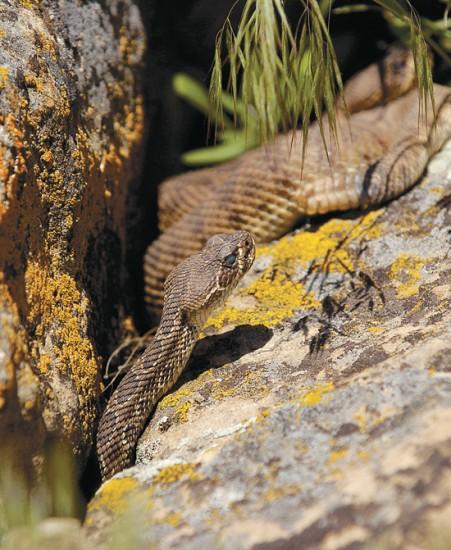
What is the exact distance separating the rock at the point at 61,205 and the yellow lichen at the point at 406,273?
197 cm

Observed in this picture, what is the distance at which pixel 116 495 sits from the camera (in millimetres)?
3342

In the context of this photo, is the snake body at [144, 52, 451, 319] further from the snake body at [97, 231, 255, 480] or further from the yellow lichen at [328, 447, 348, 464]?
the yellow lichen at [328, 447, 348, 464]

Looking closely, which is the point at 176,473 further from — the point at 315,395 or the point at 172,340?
the point at 172,340

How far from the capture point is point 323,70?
3.67 m

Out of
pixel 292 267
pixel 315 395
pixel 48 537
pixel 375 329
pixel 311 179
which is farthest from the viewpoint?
pixel 311 179

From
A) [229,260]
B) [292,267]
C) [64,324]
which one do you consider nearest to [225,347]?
[229,260]

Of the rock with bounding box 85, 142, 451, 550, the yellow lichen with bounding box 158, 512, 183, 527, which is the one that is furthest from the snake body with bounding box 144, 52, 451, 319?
the yellow lichen with bounding box 158, 512, 183, 527

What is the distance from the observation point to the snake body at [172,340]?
13.3 feet

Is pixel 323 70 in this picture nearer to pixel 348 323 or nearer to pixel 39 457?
pixel 348 323

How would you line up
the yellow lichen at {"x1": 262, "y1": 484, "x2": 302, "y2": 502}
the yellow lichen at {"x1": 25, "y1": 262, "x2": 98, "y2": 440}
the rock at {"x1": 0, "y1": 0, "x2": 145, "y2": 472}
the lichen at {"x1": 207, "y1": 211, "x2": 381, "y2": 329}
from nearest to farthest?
the yellow lichen at {"x1": 262, "y1": 484, "x2": 302, "y2": 502}, the rock at {"x1": 0, "y1": 0, "x2": 145, "y2": 472}, the yellow lichen at {"x1": 25, "y1": 262, "x2": 98, "y2": 440}, the lichen at {"x1": 207, "y1": 211, "x2": 381, "y2": 329}

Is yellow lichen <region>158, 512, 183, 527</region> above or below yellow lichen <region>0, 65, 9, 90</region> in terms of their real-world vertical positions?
below

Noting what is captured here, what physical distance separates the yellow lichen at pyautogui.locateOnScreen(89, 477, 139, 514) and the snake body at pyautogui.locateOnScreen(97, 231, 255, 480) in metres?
0.52

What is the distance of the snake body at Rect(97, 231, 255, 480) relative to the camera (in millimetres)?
4054

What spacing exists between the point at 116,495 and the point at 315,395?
1046 millimetres
